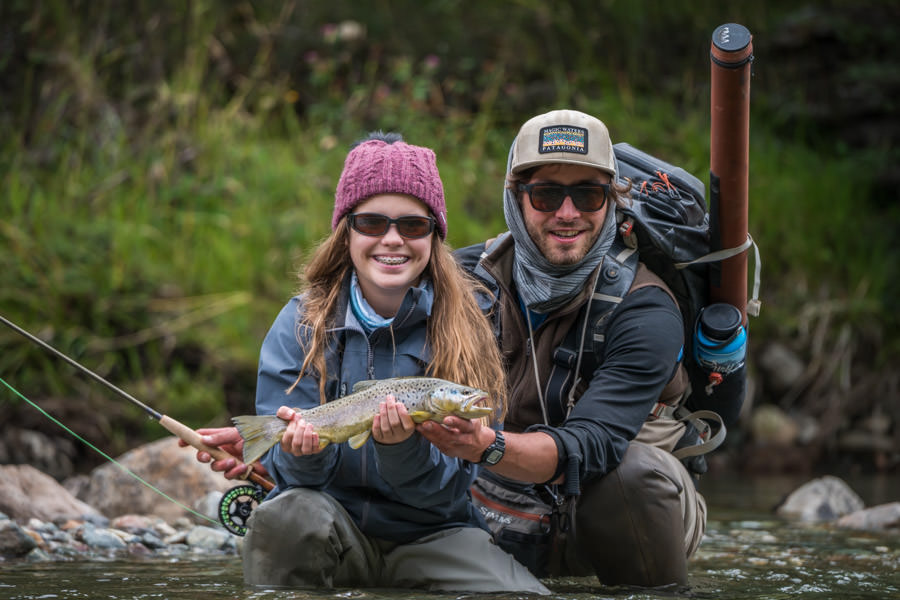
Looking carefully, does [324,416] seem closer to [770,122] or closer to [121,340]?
[121,340]

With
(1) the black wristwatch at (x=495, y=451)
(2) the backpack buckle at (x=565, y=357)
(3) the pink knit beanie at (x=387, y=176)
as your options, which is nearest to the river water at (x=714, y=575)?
(1) the black wristwatch at (x=495, y=451)

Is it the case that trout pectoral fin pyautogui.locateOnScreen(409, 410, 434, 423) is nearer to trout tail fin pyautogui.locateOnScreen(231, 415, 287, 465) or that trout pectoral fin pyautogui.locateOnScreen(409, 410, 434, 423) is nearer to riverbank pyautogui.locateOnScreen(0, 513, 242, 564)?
trout tail fin pyautogui.locateOnScreen(231, 415, 287, 465)

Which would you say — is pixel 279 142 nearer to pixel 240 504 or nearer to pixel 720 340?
pixel 240 504

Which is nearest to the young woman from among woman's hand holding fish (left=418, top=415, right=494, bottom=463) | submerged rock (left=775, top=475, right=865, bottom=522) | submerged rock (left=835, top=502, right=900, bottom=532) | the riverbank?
woman's hand holding fish (left=418, top=415, right=494, bottom=463)

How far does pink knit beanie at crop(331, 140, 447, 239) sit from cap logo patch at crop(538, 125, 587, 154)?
1.41 feet

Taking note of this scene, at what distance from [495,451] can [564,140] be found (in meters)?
1.11

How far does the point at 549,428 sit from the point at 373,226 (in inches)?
32.3

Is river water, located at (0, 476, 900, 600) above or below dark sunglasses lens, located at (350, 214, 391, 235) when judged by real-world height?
below

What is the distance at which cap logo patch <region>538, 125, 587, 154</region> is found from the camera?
3781 mm

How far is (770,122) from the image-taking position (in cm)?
1031

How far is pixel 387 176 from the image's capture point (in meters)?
3.49

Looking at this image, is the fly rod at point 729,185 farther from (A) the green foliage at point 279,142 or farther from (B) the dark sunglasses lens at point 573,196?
(A) the green foliage at point 279,142

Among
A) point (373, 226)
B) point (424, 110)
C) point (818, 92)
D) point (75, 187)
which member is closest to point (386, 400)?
point (373, 226)

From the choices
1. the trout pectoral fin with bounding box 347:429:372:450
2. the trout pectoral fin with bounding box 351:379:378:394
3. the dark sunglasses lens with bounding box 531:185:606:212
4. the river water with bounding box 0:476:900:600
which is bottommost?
the river water with bounding box 0:476:900:600
